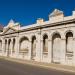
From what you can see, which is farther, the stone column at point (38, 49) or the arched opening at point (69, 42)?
the stone column at point (38, 49)

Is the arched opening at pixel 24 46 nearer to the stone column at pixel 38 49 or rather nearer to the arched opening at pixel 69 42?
the stone column at pixel 38 49

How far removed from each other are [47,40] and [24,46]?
709cm

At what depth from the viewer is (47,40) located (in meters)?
27.2

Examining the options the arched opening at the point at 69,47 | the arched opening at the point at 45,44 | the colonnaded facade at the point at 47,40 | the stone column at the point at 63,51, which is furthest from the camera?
the arched opening at the point at 45,44

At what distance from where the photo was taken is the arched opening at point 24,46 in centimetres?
3197

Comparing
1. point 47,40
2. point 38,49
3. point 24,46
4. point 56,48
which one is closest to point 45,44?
point 47,40

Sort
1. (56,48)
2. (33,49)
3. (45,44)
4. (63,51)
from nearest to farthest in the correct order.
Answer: (63,51)
(56,48)
(45,44)
(33,49)

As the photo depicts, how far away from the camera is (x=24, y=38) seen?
109ft

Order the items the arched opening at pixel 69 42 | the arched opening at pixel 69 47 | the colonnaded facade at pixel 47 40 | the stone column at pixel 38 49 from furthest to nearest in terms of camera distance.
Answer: the stone column at pixel 38 49, the colonnaded facade at pixel 47 40, the arched opening at pixel 69 42, the arched opening at pixel 69 47

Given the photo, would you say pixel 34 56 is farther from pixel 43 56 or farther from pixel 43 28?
pixel 43 28

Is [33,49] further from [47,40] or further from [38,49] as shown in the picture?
[47,40]

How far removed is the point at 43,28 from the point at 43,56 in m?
4.40

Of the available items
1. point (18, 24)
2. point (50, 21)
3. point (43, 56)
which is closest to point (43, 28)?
point (50, 21)

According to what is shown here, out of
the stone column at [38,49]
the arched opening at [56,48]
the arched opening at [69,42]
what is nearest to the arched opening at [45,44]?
the stone column at [38,49]
